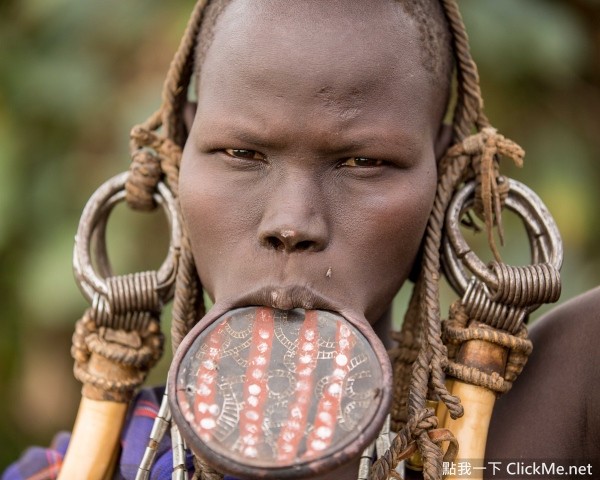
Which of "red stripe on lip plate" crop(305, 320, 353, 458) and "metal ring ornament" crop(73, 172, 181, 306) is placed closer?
"red stripe on lip plate" crop(305, 320, 353, 458)

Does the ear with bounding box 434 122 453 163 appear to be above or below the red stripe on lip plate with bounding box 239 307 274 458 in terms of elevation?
above

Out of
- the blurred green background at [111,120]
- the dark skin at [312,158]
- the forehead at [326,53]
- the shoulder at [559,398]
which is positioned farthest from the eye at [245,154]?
the blurred green background at [111,120]

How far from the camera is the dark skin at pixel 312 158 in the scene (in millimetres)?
1555

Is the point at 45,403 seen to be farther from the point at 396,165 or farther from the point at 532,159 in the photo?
the point at 396,165

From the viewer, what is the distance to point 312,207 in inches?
61.4

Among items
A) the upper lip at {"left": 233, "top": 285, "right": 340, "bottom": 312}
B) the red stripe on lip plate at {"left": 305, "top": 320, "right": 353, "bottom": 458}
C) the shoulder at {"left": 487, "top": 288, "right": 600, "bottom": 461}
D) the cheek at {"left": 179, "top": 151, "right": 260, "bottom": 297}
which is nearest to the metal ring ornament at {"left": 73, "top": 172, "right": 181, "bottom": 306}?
the cheek at {"left": 179, "top": 151, "right": 260, "bottom": 297}

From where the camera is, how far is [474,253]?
1.79m

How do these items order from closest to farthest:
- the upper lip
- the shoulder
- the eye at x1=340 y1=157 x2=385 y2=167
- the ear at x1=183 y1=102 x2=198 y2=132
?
the upper lip → the eye at x1=340 y1=157 x2=385 y2=167 → the shoulder → the ear at x1=183 y1=102 x2=198 y2=132

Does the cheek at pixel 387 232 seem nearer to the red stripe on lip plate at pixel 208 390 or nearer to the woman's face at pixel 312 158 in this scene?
the woman's face at pixel 312 158

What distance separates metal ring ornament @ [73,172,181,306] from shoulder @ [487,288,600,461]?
0.71 metres

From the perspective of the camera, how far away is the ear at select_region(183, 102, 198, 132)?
1925 millimetres

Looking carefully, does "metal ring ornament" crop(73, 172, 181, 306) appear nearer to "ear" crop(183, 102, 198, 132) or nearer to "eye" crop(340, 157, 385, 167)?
"ear" crop(183, 102, 198, 132)

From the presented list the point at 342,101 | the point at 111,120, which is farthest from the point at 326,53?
the point at 111,120

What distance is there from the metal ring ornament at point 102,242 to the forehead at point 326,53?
11.9 inches
